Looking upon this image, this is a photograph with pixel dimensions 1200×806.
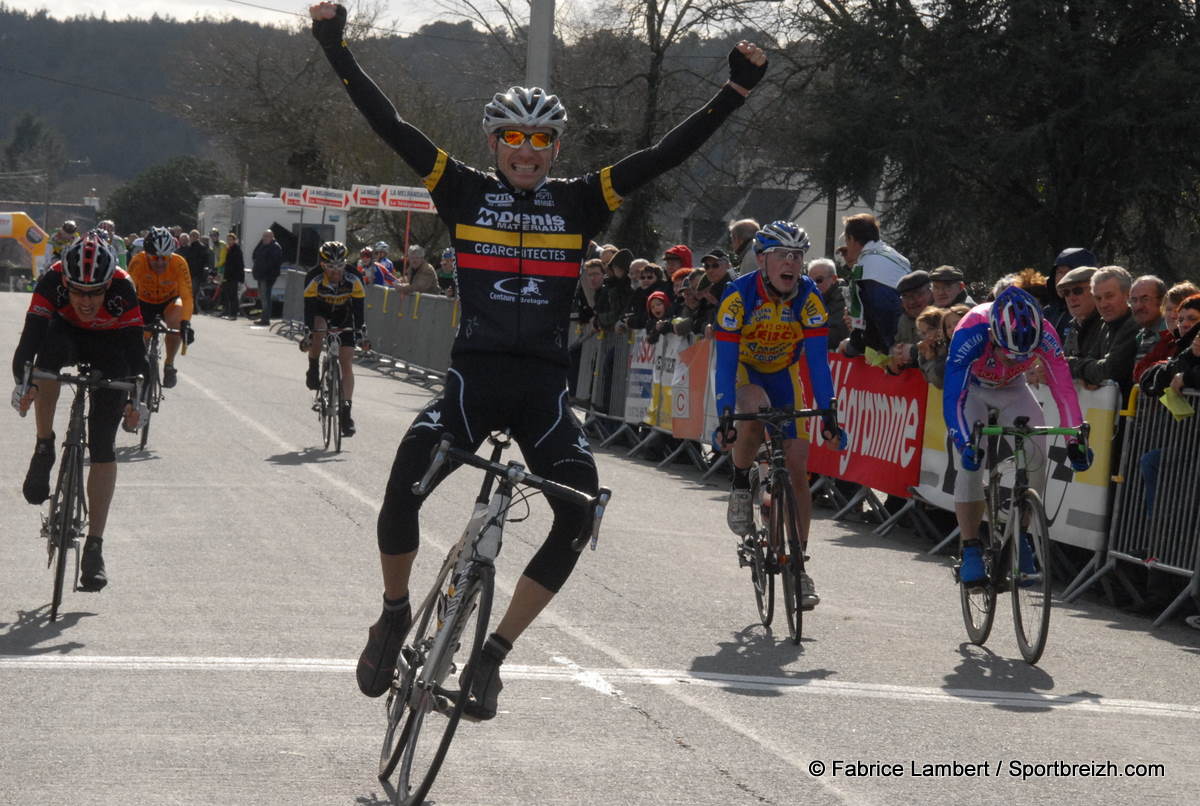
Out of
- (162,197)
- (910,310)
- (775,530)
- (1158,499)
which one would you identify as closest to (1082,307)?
(910,310)

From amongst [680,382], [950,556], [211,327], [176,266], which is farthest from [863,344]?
[211,327]

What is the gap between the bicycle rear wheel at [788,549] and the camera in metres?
8.26

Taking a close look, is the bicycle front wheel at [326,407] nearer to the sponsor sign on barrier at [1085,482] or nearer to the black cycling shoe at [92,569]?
the sponsor sign on barrier at [1085,482]

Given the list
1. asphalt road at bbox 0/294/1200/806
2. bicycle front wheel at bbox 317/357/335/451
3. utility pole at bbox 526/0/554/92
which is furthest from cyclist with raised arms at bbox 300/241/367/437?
utility pole at bbox 526/0/554/92

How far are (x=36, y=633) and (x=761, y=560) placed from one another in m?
3.55

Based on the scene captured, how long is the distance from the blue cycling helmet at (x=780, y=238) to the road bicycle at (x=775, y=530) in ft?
2.85

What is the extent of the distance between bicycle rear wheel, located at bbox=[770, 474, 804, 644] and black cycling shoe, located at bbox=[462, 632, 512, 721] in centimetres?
332

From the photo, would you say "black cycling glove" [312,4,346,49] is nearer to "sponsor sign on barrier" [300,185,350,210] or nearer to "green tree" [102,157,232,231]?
"sponsor sign on barrier" [300,185,350,210]

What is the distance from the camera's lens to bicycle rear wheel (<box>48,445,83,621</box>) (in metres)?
8.33

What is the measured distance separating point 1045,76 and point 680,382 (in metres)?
10.6

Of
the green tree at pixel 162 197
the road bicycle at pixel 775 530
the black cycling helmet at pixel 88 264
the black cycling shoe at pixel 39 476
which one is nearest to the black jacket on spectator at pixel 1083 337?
the road bicycle at pixel 775 530

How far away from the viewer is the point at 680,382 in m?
16.5

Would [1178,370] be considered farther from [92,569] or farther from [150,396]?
[150,396]

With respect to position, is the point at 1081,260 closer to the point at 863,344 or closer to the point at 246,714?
the point at 863,344
